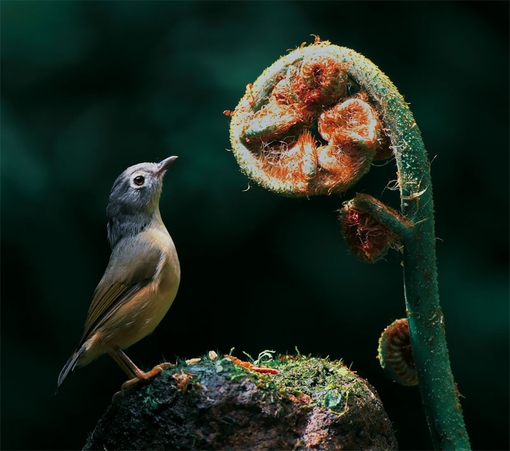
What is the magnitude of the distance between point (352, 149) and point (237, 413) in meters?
0.85

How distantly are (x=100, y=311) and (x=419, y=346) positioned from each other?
1.06 m

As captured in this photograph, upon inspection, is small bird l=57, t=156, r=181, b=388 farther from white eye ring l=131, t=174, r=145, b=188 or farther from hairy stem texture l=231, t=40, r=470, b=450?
hairy stem texture l=231, t=40, r=470, b=450

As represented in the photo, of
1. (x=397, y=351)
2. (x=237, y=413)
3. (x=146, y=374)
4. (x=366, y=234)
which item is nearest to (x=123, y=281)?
(x=146, y=374)

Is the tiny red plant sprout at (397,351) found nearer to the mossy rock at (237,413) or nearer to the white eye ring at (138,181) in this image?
the mossy rock at (237,413)

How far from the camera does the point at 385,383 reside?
4.10 m

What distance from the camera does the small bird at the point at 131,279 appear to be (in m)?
2.58

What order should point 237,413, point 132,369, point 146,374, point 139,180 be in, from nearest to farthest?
point 237,413 → point 146,374 → point 132,369 → point 139,180

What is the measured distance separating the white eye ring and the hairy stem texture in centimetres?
53

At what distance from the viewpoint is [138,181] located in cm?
290

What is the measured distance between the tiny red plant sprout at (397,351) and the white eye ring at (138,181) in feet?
3.37

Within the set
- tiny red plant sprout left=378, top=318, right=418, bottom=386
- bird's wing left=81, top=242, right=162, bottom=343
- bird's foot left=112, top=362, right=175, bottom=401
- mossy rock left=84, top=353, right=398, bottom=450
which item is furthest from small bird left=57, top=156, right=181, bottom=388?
tiny red plant sprout left=378, top=318, right=418, bottom=386

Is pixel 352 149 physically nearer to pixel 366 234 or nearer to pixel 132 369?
pixel 366 234

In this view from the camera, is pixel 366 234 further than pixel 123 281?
No

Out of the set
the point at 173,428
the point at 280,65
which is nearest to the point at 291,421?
the point at 173,428
